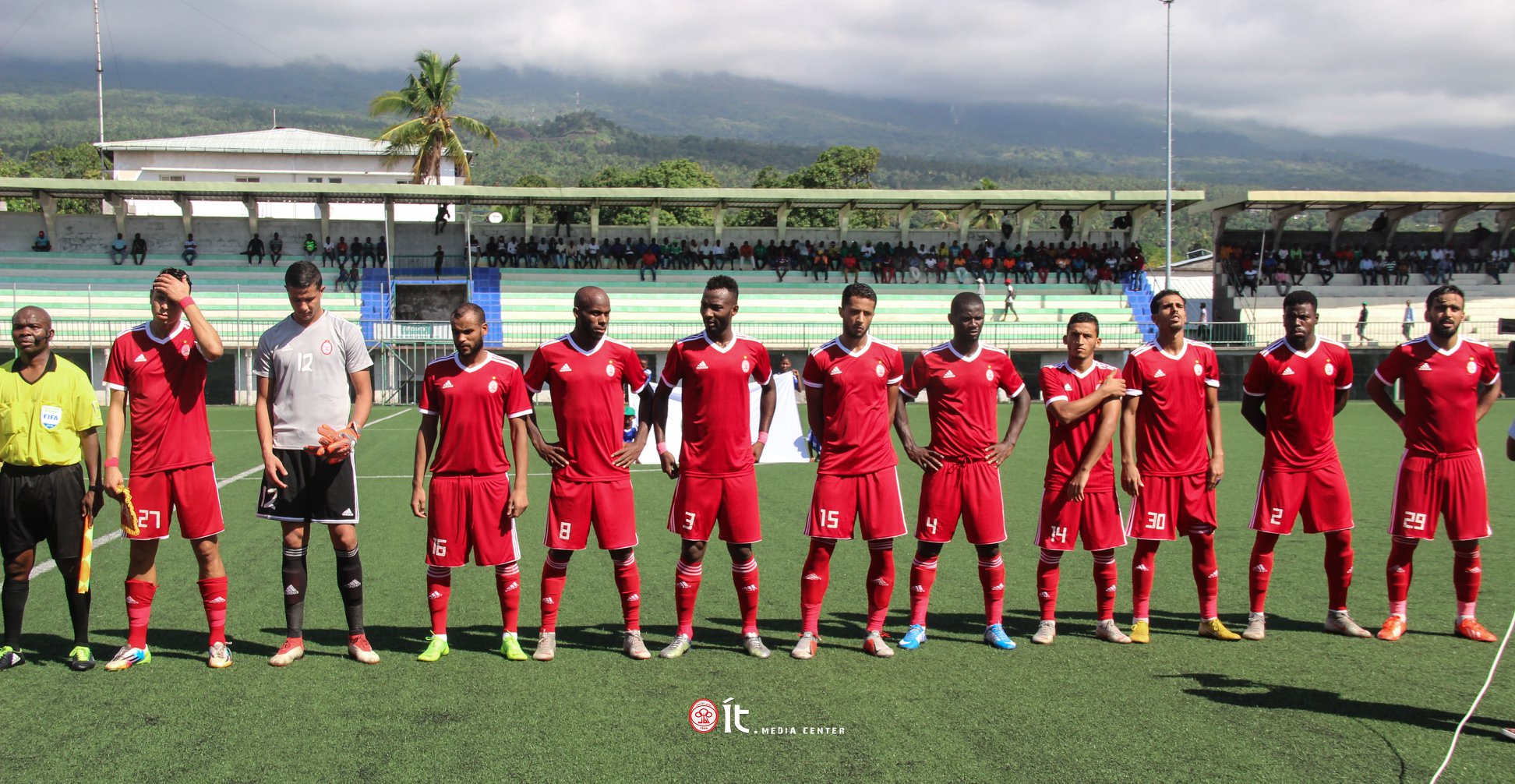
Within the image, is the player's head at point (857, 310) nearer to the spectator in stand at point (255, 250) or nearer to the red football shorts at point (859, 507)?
the red football shorts at point (859, 507)

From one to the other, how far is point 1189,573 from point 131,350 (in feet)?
24.2

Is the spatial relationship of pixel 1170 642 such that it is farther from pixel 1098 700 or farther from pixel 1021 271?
pixel 1021 271

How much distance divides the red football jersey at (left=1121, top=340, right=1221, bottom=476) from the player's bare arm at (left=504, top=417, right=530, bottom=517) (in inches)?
146

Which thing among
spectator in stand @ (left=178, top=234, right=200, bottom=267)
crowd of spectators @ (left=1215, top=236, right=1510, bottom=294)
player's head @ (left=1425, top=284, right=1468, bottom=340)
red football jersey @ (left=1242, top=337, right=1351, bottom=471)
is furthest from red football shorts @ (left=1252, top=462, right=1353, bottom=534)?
spectator in stand @ (left=178, top=234, right=200, bottom=267)

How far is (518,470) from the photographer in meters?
6.09

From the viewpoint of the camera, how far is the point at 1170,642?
632 cm

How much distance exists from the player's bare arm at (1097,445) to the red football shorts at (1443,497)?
199 cm

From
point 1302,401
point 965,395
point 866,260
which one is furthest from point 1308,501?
point 866,260

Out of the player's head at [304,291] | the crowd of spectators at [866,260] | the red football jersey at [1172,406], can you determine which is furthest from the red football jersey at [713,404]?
the crowd of spectators at [866,260]

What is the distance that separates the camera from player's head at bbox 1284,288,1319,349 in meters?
6.55

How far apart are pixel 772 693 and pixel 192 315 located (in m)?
3.71

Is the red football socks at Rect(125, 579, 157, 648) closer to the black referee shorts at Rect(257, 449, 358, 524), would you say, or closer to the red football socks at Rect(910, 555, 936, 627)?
the black referee shorts at Rect(257, 449, 358, 524)

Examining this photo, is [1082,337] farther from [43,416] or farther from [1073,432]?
[43,416]

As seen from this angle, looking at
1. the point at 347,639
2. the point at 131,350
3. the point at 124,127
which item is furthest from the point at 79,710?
the point at 124,127
